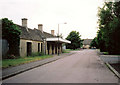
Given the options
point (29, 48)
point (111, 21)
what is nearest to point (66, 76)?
point (111, 21)

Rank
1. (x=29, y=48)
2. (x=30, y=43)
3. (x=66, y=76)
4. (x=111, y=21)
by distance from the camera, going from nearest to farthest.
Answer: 1. (x=66, y=76)
2. (x=111, y=21)
3. (x=29, y=48)
4. (x=30, y=43)

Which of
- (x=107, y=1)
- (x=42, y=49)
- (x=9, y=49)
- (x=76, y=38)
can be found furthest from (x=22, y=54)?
(x=76, y=38)

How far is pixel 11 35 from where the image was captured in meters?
17.2

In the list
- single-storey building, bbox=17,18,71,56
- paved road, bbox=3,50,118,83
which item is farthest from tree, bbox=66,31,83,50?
paved road, bbox=3,50,118,83

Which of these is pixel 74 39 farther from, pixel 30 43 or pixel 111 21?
pixel 111 21

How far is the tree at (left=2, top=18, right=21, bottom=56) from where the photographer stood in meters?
16.8

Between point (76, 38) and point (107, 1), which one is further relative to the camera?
point (76, 38)

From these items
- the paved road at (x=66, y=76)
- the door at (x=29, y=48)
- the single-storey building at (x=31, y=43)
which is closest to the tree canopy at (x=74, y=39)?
the single-storey building at (x=31, y=43)

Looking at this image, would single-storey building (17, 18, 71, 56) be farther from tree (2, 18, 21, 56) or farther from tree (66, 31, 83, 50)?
tree (66, 31, 83, 50)

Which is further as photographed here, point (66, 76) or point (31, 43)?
point (31, 43)

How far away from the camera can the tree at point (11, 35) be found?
55.2 ft

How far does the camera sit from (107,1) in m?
14.9

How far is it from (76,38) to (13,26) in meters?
58.8

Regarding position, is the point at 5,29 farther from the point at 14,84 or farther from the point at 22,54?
the point at 14,84
